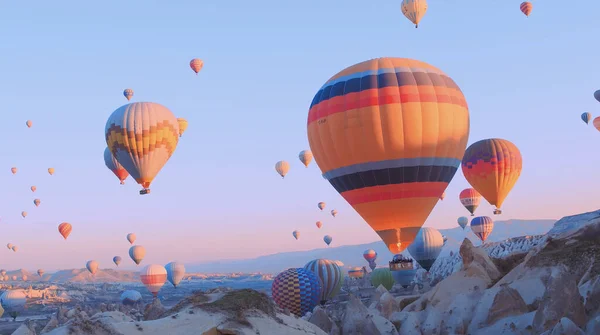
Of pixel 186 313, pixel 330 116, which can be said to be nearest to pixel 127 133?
pixel 330 116

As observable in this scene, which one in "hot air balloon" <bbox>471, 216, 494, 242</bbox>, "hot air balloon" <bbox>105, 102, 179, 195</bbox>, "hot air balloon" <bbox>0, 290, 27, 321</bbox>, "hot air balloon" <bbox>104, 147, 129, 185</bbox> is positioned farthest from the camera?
"hot air balloon" <bbox>471, 216, 494, 242</bbox>

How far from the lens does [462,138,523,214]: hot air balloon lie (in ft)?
166

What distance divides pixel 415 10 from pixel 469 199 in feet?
116

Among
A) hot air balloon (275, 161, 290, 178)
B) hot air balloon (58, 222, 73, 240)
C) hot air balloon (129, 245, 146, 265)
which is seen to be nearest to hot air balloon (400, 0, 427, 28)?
hot air balloon (275, 161, 290, 178)

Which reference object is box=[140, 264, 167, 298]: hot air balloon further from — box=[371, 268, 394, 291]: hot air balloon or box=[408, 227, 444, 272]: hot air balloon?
box=[408, 227, 444, 272]: hot air balloon

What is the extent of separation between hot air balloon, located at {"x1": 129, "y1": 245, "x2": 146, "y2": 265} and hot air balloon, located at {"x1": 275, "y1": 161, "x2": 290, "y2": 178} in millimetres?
36770

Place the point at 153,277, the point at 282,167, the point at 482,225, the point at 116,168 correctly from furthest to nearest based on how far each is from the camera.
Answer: the point at 482,225 < the point at 153,277 < the point at 282,167 < the point at 116,168

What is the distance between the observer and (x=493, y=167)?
166 ft

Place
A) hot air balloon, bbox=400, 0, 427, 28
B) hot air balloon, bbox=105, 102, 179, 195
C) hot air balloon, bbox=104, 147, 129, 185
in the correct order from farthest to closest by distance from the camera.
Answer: hot air balloon, bbox=104, 147, 129, 185, hot air balloon, bbox=105, 102, 179, 195, hot air balloon, bbox=400, 0, 427, 28

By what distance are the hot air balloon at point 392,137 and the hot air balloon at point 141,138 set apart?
20910 millimetres

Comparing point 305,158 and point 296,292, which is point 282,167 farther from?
point 296,292

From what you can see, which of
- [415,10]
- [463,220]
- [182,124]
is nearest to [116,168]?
[182,124]

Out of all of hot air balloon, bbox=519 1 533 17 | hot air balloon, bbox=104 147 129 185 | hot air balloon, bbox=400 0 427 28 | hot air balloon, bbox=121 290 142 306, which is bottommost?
hot air balloon, bbox=121 290 142 306

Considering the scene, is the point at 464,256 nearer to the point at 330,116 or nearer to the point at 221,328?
the point at 330,116
